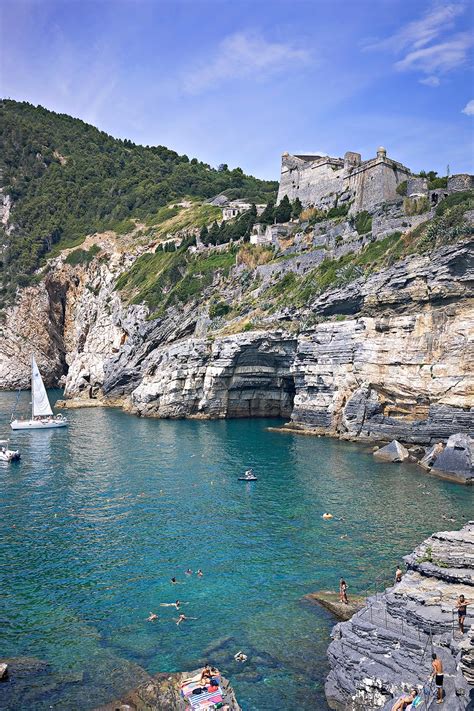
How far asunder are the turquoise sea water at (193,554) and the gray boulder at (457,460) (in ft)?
5.93

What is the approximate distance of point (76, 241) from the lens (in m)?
140

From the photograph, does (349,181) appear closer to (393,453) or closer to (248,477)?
(393,453)

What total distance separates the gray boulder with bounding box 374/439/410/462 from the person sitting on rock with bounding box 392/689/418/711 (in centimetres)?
3509

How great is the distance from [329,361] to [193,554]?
36.7 meters

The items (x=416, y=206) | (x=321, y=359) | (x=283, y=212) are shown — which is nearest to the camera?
(x=321, y=359)

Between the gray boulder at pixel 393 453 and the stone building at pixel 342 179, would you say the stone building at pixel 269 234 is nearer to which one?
the stone building at pixel 342 179

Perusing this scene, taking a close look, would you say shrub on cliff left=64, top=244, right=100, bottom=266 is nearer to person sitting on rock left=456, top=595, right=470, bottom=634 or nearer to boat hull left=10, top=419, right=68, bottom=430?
boat hull left=10, top=419, right=68, bottom=430

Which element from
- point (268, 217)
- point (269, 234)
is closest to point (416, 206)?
point (269, 234)

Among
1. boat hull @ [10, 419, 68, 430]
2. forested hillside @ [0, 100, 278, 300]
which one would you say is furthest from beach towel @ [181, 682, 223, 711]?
forested hillside @ [0, 100, 278, 300]

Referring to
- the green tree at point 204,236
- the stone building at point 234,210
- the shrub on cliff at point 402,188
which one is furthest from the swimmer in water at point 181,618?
the stone building at point 234,210

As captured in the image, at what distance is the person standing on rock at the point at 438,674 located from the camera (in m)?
15.6

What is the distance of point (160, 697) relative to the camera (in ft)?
61.5

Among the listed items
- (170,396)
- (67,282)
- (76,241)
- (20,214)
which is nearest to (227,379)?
(170,396)

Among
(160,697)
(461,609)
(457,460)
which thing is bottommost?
(160,697)
